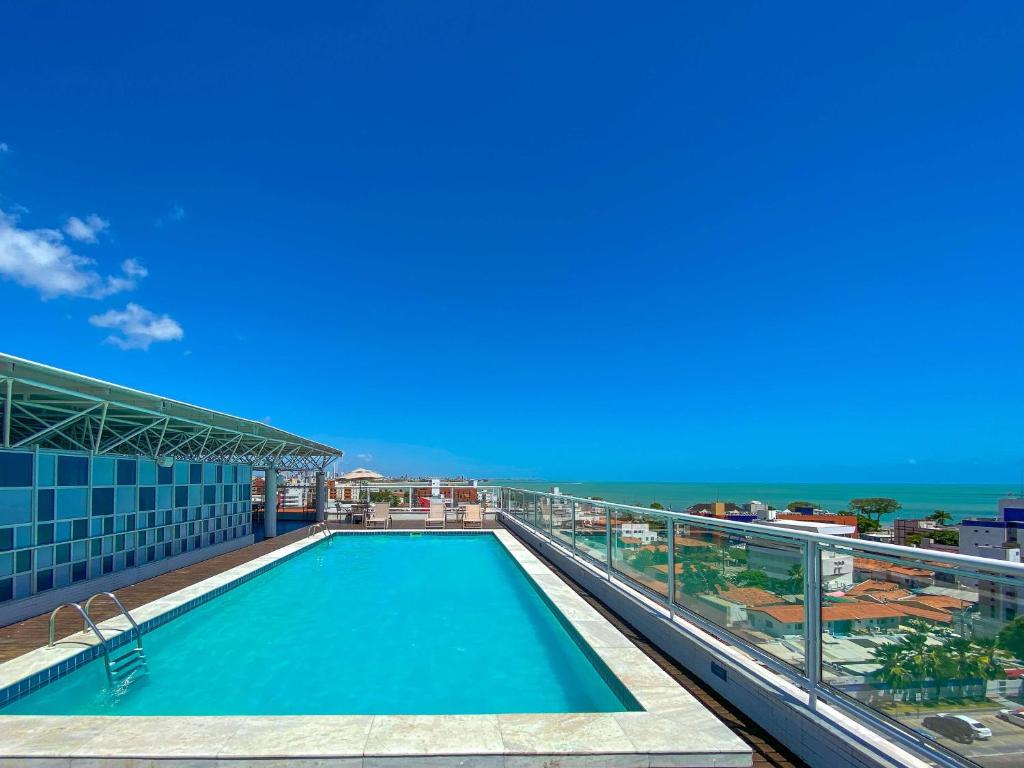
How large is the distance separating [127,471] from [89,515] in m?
1.10

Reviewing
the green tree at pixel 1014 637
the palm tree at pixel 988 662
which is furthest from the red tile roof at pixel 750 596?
the green tree at pixel 1014 637

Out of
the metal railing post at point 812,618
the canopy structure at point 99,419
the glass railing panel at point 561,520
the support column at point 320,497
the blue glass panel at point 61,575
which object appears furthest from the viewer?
the support column at point 320,497

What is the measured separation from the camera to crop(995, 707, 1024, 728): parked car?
1987mm

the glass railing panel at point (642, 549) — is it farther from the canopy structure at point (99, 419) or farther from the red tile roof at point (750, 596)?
the canopy structure at point (99, 419)

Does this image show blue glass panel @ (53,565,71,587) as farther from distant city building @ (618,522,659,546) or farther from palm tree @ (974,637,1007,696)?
palm tree @ (974,637,1007,696)

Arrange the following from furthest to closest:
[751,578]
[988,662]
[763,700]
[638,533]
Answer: [638,533]
[751,578]
[763,700]
[988,662]

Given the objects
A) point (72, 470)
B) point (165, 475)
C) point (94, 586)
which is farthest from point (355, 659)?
point (165, 475)

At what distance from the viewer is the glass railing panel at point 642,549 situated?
547 centimetres

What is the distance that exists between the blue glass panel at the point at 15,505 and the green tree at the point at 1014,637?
891 centimetres

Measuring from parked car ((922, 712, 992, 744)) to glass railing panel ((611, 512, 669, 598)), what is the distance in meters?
2.98

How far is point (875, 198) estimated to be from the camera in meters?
20.0

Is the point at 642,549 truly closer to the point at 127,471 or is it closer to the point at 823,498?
the point at 127,471

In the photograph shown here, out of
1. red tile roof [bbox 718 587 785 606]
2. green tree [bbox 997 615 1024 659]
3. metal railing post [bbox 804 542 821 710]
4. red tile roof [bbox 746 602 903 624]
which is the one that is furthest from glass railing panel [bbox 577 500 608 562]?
green tree [bbox 997 615 1024 659]

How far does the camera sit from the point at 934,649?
239 centimetres
